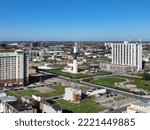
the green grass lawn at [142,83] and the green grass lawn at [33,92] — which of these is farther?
the green grass lawn at [142,83]

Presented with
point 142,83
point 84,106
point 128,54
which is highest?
point 128,54

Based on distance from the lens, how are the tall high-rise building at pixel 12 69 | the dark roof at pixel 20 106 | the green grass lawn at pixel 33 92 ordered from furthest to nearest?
the tall high-rise building at pixel 12 69
the green grass lawn at pixel 33 92
the dark roof at pixel 20 106

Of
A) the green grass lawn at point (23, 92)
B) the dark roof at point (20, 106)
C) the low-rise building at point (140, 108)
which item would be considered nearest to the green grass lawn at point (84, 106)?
the low-rise building at point (140, 108)

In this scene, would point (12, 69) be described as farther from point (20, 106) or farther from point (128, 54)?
point (128, 54)

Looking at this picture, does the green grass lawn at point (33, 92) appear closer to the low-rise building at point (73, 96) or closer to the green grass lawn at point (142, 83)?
the low-rise building at point (73, 96)

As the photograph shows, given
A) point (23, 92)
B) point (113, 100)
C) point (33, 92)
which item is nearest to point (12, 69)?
point (23, 92)

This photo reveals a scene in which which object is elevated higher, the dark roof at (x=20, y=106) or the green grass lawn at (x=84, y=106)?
the dark roof at (x=20, y=106)

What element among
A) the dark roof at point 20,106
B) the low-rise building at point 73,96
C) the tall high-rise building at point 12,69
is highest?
the tall high-rise building at point 12,69
